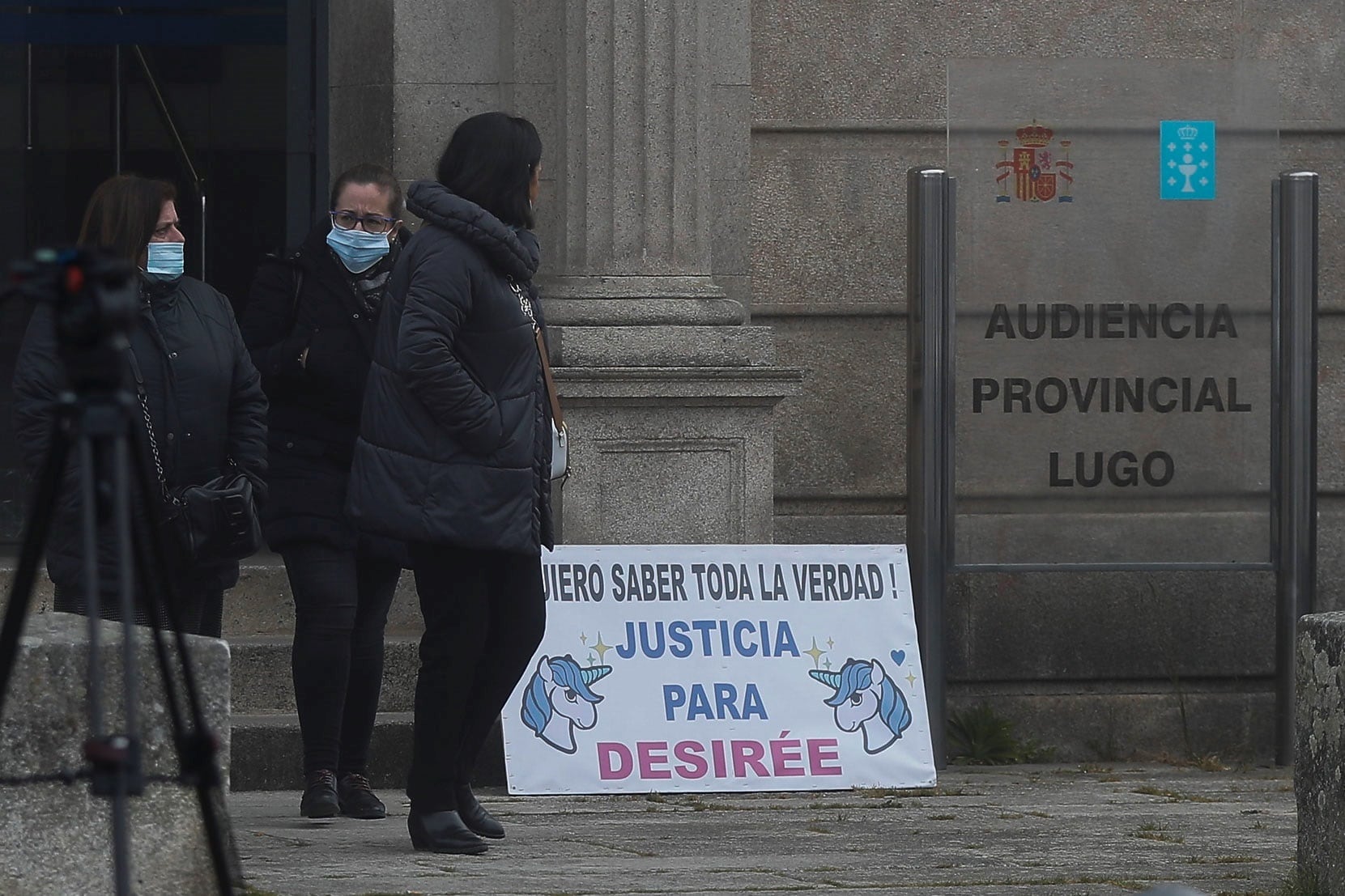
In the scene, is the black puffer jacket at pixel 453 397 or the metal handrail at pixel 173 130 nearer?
the black puffer jacket at pixel 453 397

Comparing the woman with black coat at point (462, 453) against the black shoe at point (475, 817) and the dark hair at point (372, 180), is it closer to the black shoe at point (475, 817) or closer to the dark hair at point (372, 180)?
the black shoe at point (475, 817)

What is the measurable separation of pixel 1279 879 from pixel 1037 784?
85.1 inches

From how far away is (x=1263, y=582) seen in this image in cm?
854

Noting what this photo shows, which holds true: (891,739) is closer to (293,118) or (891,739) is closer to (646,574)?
(646,574)

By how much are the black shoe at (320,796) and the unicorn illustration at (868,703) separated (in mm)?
1694

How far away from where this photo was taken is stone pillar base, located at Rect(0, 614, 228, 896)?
4.24 metres

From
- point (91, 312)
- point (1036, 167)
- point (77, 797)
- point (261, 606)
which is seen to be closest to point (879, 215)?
point (1036, 167)

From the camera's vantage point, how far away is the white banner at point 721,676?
23.0 ft

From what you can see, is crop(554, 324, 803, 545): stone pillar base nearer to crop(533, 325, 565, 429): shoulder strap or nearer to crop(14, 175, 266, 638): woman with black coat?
crop(533, 325, 565, 429): shoulder strap

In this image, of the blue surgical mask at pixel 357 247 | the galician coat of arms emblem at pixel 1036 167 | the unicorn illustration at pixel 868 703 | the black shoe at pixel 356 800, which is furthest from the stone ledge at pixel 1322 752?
the galician coat of arms emblem at pixel 1036 167

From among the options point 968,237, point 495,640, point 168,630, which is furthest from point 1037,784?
point 168,630

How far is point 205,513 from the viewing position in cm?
558

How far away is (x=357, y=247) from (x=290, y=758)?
5.81 ft

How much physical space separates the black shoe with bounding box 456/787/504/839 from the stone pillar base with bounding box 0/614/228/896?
1.39 metres
